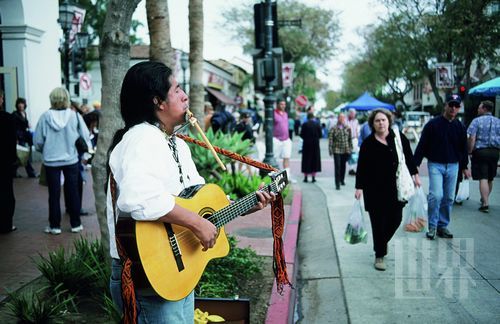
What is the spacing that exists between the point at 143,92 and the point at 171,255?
0.75 metres

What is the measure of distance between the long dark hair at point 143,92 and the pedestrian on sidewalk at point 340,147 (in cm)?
968

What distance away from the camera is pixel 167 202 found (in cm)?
210

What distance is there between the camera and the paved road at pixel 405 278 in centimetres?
443

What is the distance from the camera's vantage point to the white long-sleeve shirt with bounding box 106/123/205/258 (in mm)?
2053

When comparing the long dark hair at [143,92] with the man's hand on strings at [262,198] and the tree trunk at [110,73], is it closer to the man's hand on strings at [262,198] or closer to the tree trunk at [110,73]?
the man's hand on strings at [262,198]

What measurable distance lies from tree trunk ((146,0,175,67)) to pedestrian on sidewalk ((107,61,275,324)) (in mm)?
4710

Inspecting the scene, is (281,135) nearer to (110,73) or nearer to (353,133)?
(353,133)

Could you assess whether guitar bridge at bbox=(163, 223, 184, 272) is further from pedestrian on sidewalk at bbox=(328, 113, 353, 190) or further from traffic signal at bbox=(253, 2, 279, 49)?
pedestrian on sidewalk at bbox=(328, 113, 353, 190)

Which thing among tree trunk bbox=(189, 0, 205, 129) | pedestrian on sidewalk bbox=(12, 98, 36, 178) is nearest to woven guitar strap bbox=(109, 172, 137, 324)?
tree trunk bbox=(189, 0, 205, 129)

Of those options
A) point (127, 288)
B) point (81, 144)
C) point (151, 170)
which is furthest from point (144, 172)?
point (81, 144)

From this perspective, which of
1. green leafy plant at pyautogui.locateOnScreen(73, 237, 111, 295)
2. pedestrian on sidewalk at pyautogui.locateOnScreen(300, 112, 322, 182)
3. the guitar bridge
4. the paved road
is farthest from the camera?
pedestrian on sidewalk at pyautogui.locateOnScreen(300, 112, 322, 182)

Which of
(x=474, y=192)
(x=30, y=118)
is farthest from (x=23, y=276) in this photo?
(x=30, y=118)

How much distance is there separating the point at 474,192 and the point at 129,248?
32.5 ft

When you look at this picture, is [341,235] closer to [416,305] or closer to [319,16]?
[416,305]
